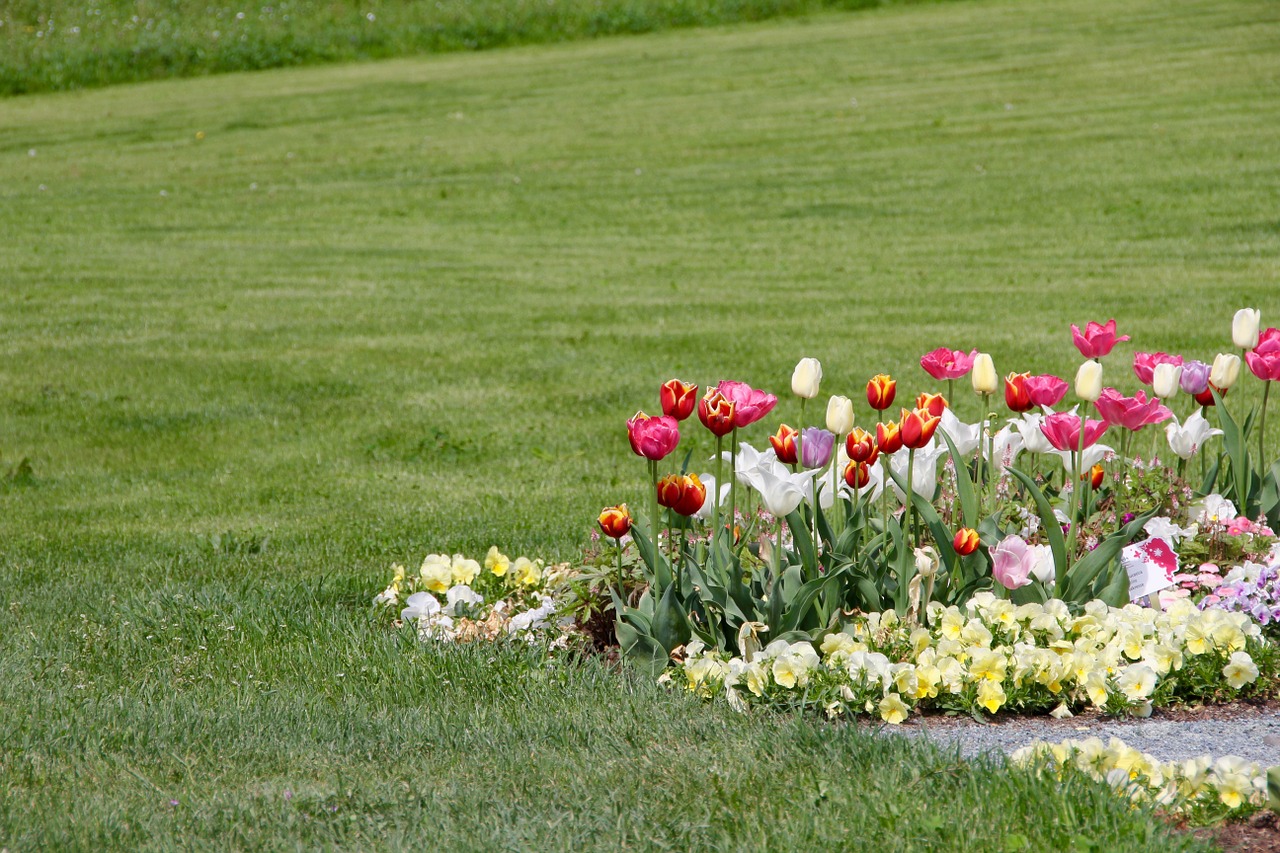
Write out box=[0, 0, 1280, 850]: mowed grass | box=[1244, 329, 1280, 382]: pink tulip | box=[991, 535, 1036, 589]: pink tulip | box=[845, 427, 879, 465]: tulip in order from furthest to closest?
box=[1244, 329, 1280, 382]: pink tulip
box=[991, 535, 1036, 589]: pink tulip
box=[845, 427, 879, 465]: tulip
box=[0, 0, 1280, 850]: mowed grass

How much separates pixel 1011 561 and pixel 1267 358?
3.70 ft

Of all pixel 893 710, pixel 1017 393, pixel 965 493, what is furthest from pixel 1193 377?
pixel 893 710

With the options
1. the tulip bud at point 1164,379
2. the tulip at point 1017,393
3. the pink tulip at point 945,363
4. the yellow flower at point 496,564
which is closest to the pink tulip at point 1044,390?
the tulip at point 1017,393

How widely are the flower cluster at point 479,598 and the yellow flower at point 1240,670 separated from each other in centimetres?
189

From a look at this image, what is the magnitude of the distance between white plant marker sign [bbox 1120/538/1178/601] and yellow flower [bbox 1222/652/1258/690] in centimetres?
50

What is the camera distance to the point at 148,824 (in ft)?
9.52

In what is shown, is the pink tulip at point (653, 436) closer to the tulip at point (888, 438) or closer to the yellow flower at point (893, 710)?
the tulip at point (888, 438)

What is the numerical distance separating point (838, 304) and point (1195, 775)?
8264 mm

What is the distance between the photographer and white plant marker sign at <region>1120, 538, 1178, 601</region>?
4020 mm

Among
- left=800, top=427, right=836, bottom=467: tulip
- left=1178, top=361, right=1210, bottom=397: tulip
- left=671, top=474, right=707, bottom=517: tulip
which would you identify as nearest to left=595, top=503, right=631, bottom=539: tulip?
left=671, top=474, right=707, bottom=517: tulip

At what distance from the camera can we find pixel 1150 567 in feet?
13.3

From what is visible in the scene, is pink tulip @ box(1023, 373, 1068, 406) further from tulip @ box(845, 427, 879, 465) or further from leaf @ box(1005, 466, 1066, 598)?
tulip @ box(845, 427, 879, 465)

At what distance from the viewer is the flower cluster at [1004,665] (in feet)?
11.4

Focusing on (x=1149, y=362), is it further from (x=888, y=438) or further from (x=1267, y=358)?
(x=888, y=438)
